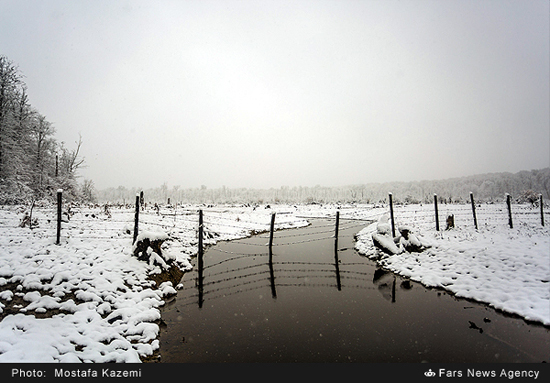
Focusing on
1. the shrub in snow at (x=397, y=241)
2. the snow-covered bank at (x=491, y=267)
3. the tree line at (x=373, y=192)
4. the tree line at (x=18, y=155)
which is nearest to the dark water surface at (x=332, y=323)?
the snow-covered bank at (x=491, y=267)

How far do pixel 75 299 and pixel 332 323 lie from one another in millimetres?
6593

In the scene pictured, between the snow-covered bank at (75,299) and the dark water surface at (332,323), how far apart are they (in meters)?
0.77

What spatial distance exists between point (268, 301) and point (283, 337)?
2088 millimetres

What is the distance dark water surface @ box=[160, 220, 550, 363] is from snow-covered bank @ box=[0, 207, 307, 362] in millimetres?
767

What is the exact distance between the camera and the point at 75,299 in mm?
5871

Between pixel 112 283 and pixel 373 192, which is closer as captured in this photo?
pixel 112 283

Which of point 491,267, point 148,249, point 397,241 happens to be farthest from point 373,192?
point 148,249

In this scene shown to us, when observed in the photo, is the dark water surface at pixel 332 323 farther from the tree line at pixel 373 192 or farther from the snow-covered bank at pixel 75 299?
the tree line at pixel 373 192

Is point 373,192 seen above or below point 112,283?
above

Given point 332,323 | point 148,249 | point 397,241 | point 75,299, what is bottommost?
point 332,323

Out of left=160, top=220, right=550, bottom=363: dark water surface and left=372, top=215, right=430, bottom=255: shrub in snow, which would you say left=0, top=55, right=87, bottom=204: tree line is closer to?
left=160, top=220, right=550, bottom=363: dark water surface

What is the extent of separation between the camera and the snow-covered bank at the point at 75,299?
4293 millimetres

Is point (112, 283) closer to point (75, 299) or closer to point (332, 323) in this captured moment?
point (75, 299)

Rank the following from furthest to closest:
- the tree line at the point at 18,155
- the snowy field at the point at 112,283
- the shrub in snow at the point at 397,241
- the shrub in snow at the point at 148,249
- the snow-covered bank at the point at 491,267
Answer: the tree line at the point at 18,155, the shrub in snow at the point at 397,241, the shrub in snow at the point at 148,249, the snow-covered bank at the point at 491,267, the snowy field at the point at 112,283
